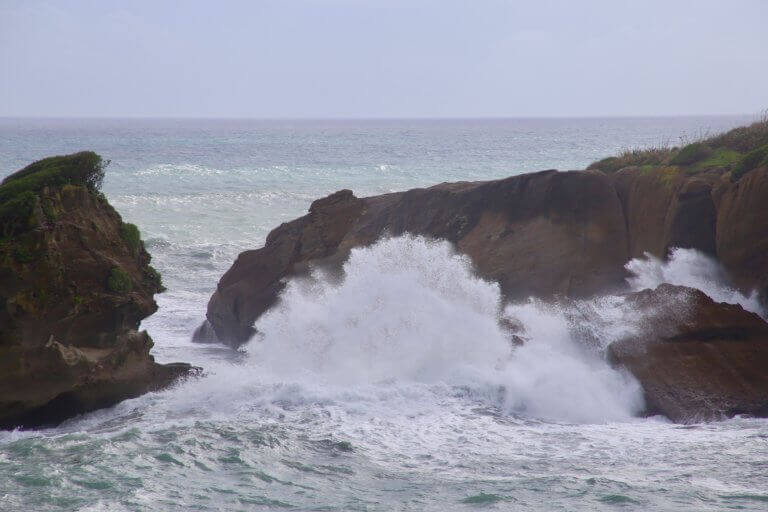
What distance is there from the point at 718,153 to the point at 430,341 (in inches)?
302

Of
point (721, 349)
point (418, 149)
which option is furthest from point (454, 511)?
point (418, 149)

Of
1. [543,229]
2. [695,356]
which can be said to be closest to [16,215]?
[543,229]

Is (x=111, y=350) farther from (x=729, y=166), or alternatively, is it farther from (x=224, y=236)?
(x=224, y=236)

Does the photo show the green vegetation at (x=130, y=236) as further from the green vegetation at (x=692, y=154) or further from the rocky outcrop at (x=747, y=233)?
the green vegetation at (x=692, y=154)

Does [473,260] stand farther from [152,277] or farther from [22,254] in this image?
[22,254]

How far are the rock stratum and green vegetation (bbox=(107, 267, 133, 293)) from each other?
4.84m

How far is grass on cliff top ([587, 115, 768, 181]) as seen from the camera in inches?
704

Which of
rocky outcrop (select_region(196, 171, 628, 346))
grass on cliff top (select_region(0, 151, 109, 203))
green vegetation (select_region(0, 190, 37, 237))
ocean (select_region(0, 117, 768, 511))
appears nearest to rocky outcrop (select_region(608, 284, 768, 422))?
ocean (select_region(0, 117, 768, 511))


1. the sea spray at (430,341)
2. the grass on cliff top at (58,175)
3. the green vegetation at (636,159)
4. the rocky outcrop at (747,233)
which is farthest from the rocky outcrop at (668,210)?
the grass on cliff top at (58,175)

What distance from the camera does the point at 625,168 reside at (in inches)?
786

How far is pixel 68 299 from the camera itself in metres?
13.7

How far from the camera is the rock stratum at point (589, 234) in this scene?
47.9 ft

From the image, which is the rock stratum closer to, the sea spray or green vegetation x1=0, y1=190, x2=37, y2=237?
the sea spray

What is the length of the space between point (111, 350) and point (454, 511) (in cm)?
653
